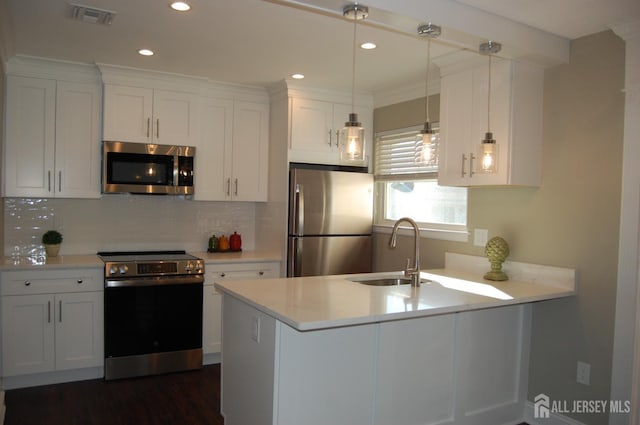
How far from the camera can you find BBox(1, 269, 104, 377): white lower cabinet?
3.49 metres

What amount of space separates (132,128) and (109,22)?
4.06 feet

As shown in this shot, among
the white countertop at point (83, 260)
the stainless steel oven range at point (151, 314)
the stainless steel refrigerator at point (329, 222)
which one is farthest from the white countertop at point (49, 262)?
the stainless steel refrigerator at point (329, 222)

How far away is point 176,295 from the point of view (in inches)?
156

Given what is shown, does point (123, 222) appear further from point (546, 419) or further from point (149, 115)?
point (546, 419)

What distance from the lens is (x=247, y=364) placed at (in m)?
2.55

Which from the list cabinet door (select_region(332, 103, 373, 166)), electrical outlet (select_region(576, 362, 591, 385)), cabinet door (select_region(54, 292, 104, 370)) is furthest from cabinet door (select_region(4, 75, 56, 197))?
electrical outlet (select_region(576, 362, 591, 385))

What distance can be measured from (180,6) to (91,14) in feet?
1.81

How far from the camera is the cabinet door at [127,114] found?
395 cm

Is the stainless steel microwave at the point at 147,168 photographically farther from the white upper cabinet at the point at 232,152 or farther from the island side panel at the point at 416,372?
the island side panel at the point at 416,372

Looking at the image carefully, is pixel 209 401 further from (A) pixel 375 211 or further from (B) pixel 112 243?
(A) pixel 375 211

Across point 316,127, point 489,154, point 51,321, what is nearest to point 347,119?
point 316,127

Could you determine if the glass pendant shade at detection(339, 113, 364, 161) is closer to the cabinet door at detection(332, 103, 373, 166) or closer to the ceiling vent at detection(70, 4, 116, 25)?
the ceiling vent at detection(70, 4, 116, 25)

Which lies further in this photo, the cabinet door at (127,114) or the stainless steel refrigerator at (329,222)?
the stainless steel refrigerator at (329,222)

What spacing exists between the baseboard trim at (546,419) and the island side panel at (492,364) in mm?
38
